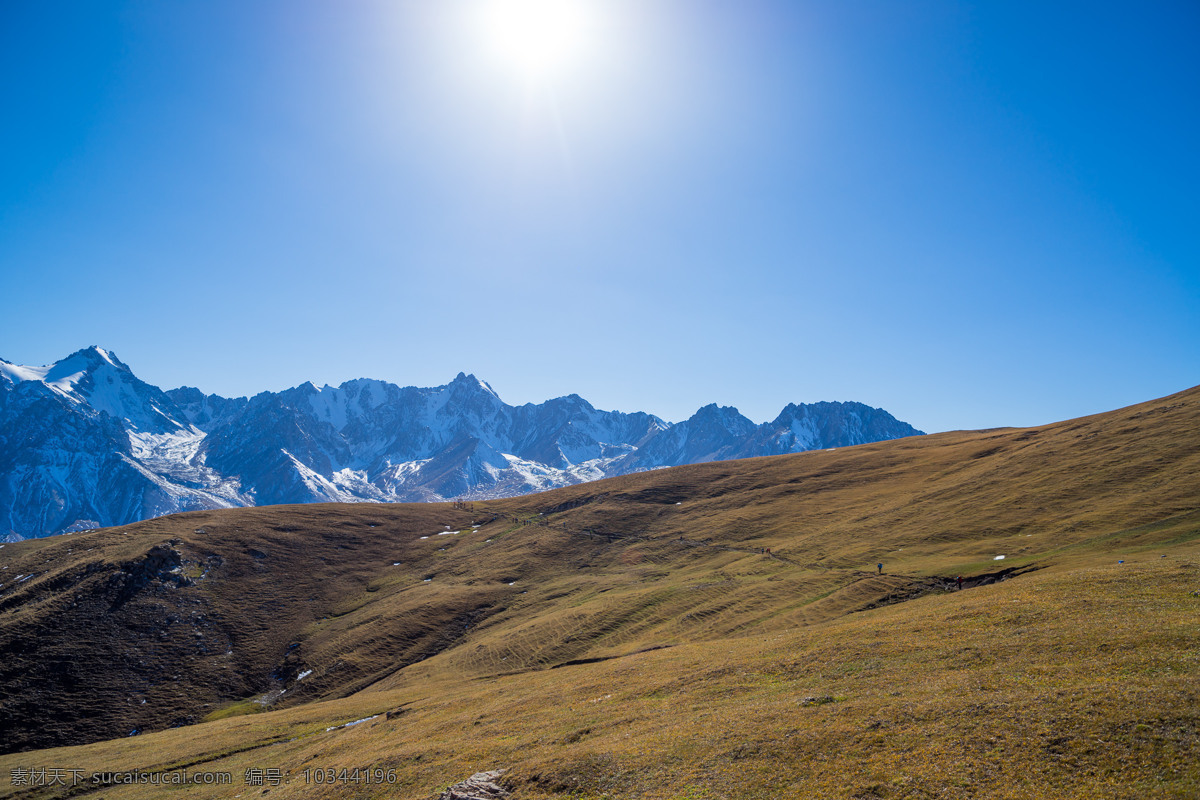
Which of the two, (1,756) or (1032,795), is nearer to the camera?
(1032,795)

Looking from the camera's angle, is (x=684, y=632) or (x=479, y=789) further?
(x=684, y=632)

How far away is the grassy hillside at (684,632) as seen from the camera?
80.5 feet

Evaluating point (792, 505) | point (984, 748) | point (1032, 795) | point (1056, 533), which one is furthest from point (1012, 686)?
point (792, 505)

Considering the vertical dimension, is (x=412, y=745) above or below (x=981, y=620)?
below

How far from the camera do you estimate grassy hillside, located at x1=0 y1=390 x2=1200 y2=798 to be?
24547mm

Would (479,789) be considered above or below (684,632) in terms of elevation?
above

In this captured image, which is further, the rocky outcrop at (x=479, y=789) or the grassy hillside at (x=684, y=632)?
the rocky outcrop at (x=479, y=789)

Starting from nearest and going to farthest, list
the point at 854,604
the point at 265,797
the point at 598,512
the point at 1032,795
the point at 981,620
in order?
the point at 1032,795 < the point at 981,620 < the point at 265,797 < the point at 854,604 < the point at 598,512

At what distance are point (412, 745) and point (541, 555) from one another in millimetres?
94309

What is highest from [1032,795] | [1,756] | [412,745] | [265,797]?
[1032,795]

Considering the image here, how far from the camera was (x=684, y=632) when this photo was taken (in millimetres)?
74375

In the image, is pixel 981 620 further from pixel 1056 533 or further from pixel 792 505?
pixel 792 505

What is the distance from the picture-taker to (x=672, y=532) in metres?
136

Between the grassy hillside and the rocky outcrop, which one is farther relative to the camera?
the rocky outcrop
